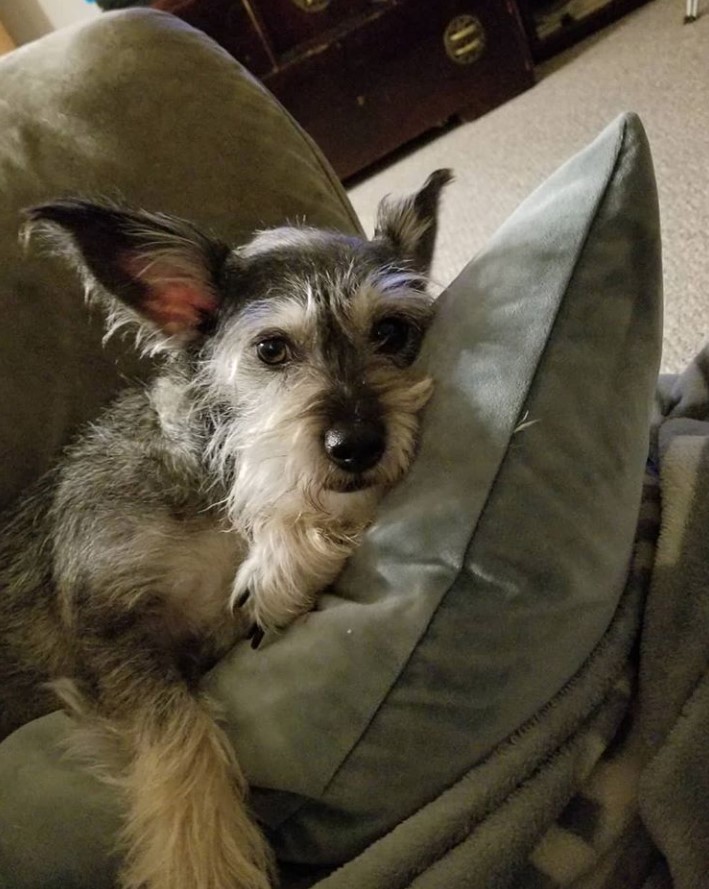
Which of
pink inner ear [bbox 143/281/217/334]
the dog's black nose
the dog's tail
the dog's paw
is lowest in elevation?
the dog's tail

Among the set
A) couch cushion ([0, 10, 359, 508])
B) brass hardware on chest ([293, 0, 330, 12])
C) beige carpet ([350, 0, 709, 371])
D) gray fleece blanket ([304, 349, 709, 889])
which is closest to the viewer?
gray fleece blanket ([304, 349, 709, 889])

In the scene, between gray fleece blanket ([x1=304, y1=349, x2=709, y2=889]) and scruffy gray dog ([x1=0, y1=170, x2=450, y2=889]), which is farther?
scruffy gray dog ([x1=0, y1=170, x2=450, y2=889])

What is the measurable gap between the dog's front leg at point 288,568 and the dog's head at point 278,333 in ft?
0.17

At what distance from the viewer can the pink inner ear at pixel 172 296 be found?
1296 millimetres

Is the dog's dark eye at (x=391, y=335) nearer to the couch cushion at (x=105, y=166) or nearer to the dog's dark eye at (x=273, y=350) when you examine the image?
the dog's dark eye at (x=273, y=350)

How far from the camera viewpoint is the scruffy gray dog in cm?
104

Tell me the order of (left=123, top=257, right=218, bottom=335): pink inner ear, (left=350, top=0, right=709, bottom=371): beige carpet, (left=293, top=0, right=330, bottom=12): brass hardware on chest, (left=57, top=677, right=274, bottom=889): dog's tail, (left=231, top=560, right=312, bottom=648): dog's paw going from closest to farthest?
(left=57, top=677, right=274, bottom=889): dog's tail, (left=231, top=560, right=312, bottom=648): dog's paw, (left=123, top=257, right=218, bottom=335): pink inner ear, (left=350, top=0, right=709, bottom=371): beige carpet, (left=293, top=0, right=330, bottom=12): brass hardware on chest

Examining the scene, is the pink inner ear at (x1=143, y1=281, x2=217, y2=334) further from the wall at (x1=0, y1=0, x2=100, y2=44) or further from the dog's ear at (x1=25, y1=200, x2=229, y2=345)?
the wall at (x1=0, y1=0, x2=100, y2=44)

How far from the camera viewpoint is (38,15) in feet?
14.5

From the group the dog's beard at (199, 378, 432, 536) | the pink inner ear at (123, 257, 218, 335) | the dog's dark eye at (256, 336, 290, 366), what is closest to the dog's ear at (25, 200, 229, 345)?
the pink inner ear at (123, 257, 218, 335)

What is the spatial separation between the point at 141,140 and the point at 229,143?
6.9 inches

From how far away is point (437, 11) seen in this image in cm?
362

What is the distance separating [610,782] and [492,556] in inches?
12.8

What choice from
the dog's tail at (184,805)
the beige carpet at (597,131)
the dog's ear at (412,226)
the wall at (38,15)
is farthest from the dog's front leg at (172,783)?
the wall at (38,15)
